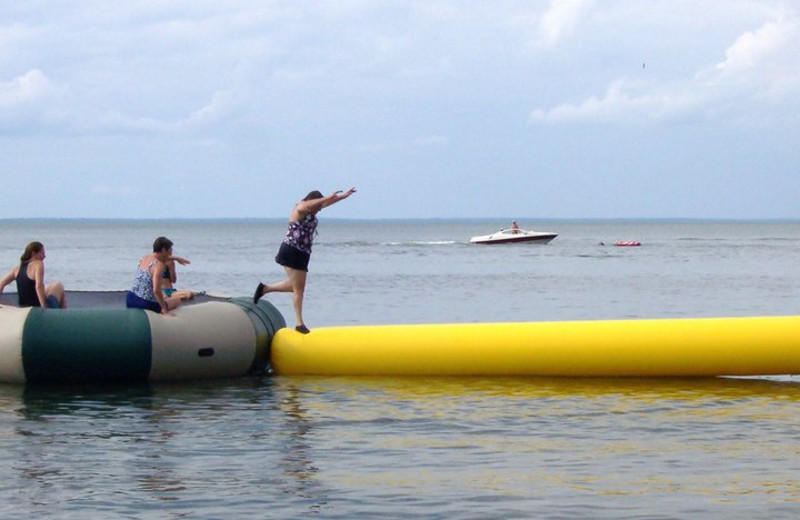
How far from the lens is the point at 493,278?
126ft

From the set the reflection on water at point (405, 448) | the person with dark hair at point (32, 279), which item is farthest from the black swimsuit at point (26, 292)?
the reflection on water at point (405, 448)

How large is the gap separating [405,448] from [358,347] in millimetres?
3420

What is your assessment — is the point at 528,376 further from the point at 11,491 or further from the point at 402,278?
the point at 402,278

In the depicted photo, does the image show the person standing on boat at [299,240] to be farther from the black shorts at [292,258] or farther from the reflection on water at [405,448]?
the reflection on water at [405,448]

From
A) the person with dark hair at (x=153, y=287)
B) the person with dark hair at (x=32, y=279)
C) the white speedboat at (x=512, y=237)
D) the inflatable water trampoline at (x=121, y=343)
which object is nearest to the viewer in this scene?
the inflatable water trampoline at (x=121, y=343)

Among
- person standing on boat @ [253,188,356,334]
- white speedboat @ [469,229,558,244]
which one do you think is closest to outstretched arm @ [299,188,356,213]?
person standing on boat @ [253,188,356,334]

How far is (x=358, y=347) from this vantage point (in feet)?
40.6

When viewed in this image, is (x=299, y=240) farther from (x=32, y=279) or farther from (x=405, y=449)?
(x=405, y=449)

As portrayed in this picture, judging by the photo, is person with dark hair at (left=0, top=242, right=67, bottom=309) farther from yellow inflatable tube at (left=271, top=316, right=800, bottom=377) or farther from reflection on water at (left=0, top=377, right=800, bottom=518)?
yellow inflatable tube at (left=271, top=316, right=800, bottom=377)

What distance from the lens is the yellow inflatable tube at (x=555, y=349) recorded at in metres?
11.8

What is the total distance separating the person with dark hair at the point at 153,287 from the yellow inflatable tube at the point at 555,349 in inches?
49.0

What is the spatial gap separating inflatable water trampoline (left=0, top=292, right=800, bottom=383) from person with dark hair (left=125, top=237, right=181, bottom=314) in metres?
0.15

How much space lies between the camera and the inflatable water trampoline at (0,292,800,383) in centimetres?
1152

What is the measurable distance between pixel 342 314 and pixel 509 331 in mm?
11390
